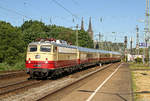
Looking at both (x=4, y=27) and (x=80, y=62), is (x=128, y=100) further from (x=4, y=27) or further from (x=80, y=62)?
(x=4, y=27)

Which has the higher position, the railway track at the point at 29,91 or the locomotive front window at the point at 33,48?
the locomotive front window at the point at 33,48

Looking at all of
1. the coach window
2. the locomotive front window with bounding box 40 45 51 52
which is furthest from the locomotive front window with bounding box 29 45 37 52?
the locomotive front window with bounding box 40 45 51 52

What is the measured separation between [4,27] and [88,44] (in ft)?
157

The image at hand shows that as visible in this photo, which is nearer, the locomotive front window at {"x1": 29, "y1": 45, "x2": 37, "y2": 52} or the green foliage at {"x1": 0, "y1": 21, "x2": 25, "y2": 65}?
the locomotive front window at {"x1": 29, "y1": 45, "x2": 37, "y2": 52}

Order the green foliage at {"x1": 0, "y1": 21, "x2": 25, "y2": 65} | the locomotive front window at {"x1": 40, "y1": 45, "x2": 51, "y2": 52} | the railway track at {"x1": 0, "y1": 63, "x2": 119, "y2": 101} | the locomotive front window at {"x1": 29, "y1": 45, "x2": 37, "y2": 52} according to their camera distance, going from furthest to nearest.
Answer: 1. the green foliage at {"x1": 0, "y1": 21, "x2": 25, "y2": 65}
2. the locomotive front window at {"x1": 29, "y1": 45, "x2": 37, "y2": 52}
3. the locomotive front window at {"x1": 40, "y1": 45, "x2": 51, "y2": 52}
4. the railway track at {"x1": 0, "y1": 63, "x2": 119, "y2": 101}

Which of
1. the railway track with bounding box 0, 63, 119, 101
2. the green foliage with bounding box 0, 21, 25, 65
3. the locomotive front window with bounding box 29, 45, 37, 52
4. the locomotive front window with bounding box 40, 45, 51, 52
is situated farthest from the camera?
the green foliage with bounding box 0, 21, 25, 65

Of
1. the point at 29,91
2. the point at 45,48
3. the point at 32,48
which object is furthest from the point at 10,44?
the point at 29,91

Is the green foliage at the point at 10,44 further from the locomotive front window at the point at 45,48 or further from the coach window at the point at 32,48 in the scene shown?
the locomotive front window at the point at 45,48

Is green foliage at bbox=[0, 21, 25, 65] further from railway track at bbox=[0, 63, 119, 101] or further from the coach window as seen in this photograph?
railway track at bbox=[0, 63, 119, 101]

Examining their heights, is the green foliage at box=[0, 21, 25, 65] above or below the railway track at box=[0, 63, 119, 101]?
above

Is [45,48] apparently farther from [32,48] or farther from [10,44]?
[10,44]

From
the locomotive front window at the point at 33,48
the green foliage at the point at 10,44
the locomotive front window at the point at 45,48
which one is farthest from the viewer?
the green foliage at the point at 10,44

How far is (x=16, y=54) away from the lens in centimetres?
5862

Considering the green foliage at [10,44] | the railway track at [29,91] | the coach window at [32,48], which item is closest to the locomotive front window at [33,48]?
the coach window at [32,48]
